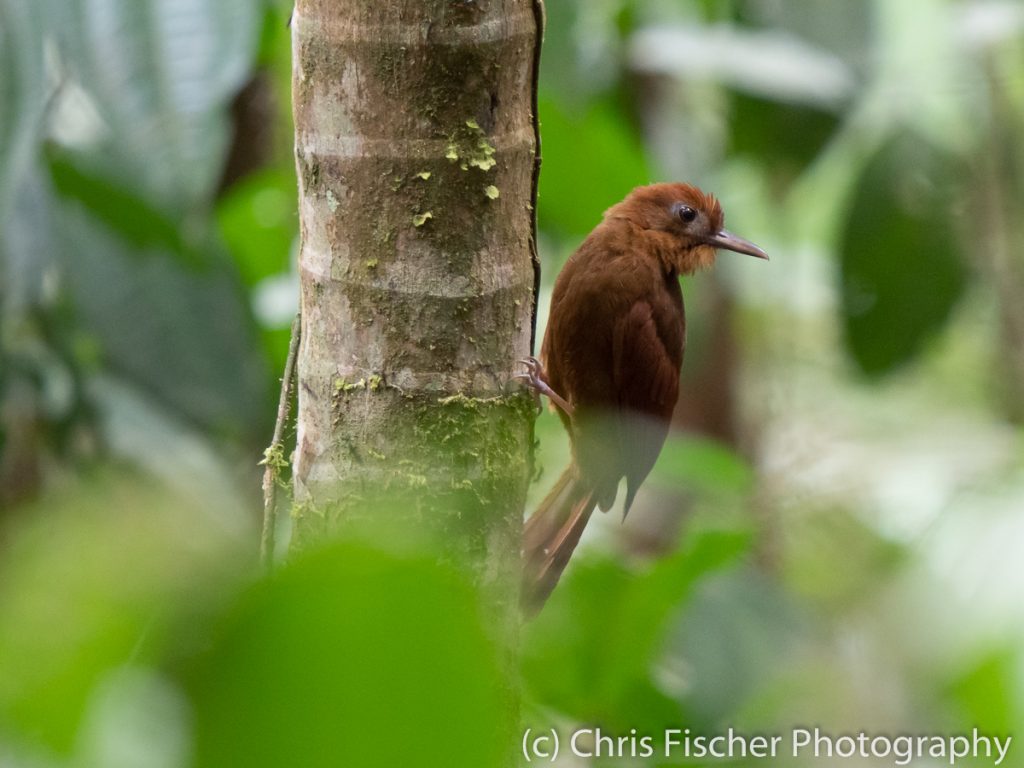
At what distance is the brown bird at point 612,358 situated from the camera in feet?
9.50

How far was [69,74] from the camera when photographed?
2.39 metres

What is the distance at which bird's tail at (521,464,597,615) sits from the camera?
263 centimetres

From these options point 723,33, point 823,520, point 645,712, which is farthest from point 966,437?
point 645,712

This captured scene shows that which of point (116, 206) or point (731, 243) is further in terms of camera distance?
point (731, 243)

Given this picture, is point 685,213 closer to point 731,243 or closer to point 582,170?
point 731,243

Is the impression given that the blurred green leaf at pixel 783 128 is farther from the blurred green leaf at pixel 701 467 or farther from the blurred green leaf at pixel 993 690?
the blurred green leaf at pixel 993 690

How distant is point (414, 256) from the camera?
1707mm

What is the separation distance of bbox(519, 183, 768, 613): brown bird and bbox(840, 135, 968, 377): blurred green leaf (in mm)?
1043

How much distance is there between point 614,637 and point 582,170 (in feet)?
4.57

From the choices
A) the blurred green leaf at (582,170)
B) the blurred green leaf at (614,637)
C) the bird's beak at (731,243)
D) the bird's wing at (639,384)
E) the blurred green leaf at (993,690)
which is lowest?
A: the blurred green leaf at (614,637)

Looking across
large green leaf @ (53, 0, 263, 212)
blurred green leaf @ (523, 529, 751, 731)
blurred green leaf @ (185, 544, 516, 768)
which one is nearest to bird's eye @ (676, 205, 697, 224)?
blurred green leaf @ (523, 529, 751, 731)

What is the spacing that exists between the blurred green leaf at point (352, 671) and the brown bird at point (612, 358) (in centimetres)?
223

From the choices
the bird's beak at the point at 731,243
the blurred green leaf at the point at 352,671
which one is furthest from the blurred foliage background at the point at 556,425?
the bird's beak at the point at 731,243

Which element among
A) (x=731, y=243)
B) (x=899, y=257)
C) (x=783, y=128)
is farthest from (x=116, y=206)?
(x=899, y=257)
